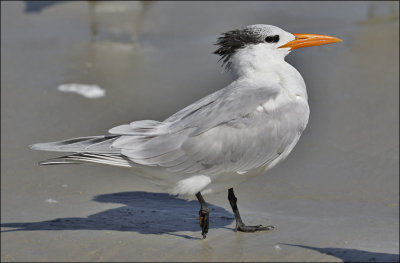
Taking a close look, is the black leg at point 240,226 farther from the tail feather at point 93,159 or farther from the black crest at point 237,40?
the black crest at point 237,40

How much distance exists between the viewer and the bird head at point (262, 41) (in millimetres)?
4996

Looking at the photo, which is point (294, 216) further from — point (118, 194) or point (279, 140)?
point (118, 194)

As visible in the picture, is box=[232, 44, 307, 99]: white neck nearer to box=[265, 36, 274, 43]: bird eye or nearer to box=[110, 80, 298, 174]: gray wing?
box=[265, 36, 274, 43]: bird eye

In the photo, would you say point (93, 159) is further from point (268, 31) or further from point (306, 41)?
point (306, 41)

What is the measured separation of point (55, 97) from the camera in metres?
7.91

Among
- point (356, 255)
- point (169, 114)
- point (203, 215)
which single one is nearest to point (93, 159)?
point (203, 215)

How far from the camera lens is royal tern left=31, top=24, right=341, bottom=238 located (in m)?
4.82

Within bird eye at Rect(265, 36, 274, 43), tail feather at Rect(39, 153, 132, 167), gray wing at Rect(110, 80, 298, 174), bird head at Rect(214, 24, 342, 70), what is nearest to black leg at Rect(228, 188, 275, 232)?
gray wing at Rect(110, 80, 298, 174)

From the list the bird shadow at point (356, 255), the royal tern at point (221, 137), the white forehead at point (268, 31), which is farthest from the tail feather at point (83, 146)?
the bird shadow at point (356, 255)

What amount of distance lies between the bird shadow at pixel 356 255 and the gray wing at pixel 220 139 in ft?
2.44

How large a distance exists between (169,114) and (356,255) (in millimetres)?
3352

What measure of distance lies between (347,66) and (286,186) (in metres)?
2.73

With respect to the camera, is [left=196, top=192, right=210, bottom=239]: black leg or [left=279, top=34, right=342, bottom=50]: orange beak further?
[left=279, top=34, right=342, bottom=50]: orange beak

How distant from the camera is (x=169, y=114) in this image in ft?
24.7
